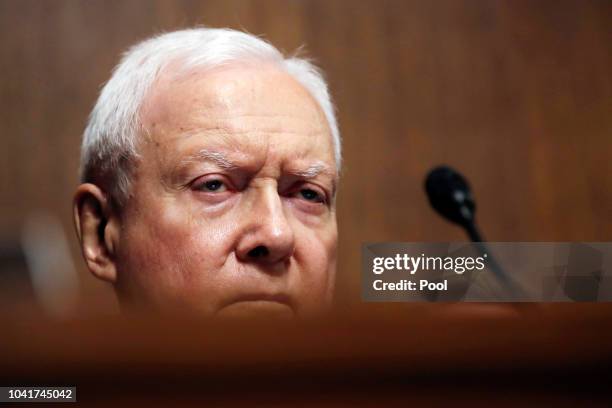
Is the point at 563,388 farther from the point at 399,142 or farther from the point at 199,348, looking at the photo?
the point at 399,142

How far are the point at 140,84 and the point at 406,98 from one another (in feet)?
1.80

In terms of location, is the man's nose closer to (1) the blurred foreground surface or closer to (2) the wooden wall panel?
(2) the wooden wall panel

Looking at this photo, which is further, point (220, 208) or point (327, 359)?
point (220, 208)

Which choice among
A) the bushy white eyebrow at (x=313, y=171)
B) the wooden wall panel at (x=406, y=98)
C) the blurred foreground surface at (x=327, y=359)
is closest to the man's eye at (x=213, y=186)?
the bushy white eyebrow at (x=313, y=171)

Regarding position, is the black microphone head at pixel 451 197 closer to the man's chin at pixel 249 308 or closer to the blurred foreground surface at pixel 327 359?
the man's chin at pixel 249 308

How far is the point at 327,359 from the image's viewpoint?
25.7 inches

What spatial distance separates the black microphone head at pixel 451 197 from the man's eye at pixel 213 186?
1.33 feet

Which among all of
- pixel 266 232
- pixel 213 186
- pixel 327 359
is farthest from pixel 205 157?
pixel 327 359

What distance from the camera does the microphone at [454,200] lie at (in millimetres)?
1457

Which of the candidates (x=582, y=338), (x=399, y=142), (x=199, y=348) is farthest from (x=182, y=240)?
(x=582, y=338)

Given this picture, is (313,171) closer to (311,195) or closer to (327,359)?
(311,195)

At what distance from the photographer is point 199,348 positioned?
65 cm

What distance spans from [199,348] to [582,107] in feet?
3.87

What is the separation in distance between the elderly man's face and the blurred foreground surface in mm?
604
